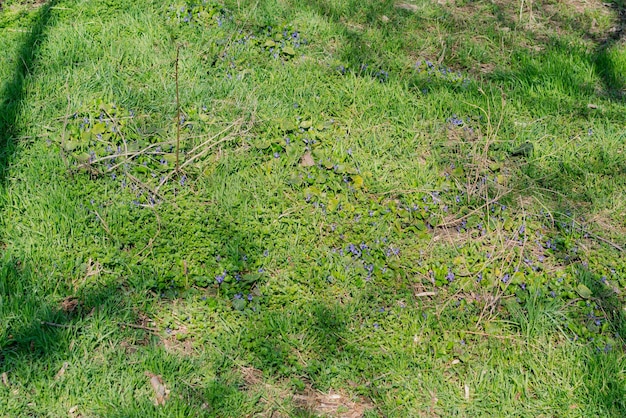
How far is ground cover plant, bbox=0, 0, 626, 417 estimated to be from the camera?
346 cm

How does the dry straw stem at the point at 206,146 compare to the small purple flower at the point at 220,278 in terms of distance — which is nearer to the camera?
the small purple flower at the point at 220,278

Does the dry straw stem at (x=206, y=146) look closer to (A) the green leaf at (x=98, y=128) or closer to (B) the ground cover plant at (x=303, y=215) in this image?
(B) the ground cover plant at (x=303, y=215)

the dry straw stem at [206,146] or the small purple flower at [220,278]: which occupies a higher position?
the dry straw stem at [206,146]

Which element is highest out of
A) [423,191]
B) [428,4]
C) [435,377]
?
[428,4]

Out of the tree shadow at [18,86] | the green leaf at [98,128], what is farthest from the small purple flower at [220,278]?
the tree shadow at [18,86]

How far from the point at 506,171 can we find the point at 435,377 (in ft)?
5.96

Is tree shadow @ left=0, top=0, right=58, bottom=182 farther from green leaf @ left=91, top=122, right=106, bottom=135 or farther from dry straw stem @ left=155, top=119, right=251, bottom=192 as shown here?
dry straw stem @ left=155, top=119, right=251, bottom=192

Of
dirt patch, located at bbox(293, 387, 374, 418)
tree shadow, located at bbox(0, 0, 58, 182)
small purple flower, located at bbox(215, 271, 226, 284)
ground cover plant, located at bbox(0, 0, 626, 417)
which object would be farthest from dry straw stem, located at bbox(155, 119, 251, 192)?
dirt patch, located at bbox(293, 387, 374, 418)

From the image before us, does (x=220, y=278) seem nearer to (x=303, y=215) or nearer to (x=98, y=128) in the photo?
(x=303, y=215)

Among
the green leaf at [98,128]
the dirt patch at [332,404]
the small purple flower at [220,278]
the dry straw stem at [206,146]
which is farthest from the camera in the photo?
the green leaf at [98,128]

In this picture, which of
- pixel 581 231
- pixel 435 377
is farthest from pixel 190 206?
pixel 581 231

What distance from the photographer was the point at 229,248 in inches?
157

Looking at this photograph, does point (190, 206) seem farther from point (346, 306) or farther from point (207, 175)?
point (346, 306)

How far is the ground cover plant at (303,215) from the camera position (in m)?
3.46
